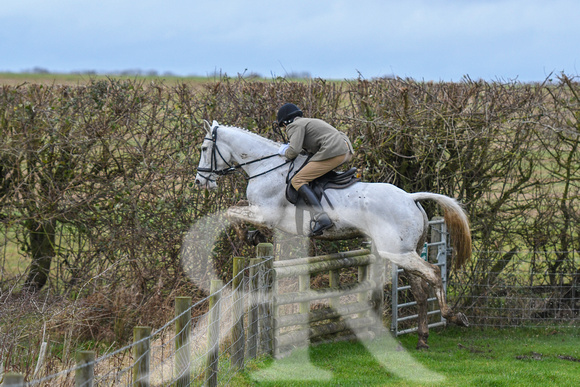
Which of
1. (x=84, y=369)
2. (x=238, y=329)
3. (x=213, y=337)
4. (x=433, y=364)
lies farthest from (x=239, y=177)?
(x=84, y=369)

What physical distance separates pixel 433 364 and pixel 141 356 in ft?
15.0

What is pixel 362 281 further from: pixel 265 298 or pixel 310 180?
pixel 265 298

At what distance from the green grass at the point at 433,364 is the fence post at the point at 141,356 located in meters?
2.38

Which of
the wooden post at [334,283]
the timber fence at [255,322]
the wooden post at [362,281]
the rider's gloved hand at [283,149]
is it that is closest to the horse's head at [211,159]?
the rider's gloved hand at [283,149]

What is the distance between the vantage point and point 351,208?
784 centimetres

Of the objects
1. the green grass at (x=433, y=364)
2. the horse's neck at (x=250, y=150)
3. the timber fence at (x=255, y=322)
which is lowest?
the green grass at (x=433, y=364)

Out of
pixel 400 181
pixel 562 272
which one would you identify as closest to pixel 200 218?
pixel 400 181

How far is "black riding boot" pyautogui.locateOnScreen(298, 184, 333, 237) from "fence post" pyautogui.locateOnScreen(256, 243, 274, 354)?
2.10 ft

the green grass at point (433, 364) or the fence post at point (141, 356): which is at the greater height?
the fence post at point (141, 356)

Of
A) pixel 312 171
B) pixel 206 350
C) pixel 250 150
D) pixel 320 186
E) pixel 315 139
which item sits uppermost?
pixel 315 139

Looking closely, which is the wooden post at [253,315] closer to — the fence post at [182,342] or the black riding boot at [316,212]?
the black riding boot at [316,212]

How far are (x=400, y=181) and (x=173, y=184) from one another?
3543 millimetres

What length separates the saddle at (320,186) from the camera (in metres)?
7.79

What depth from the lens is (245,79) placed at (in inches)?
425
